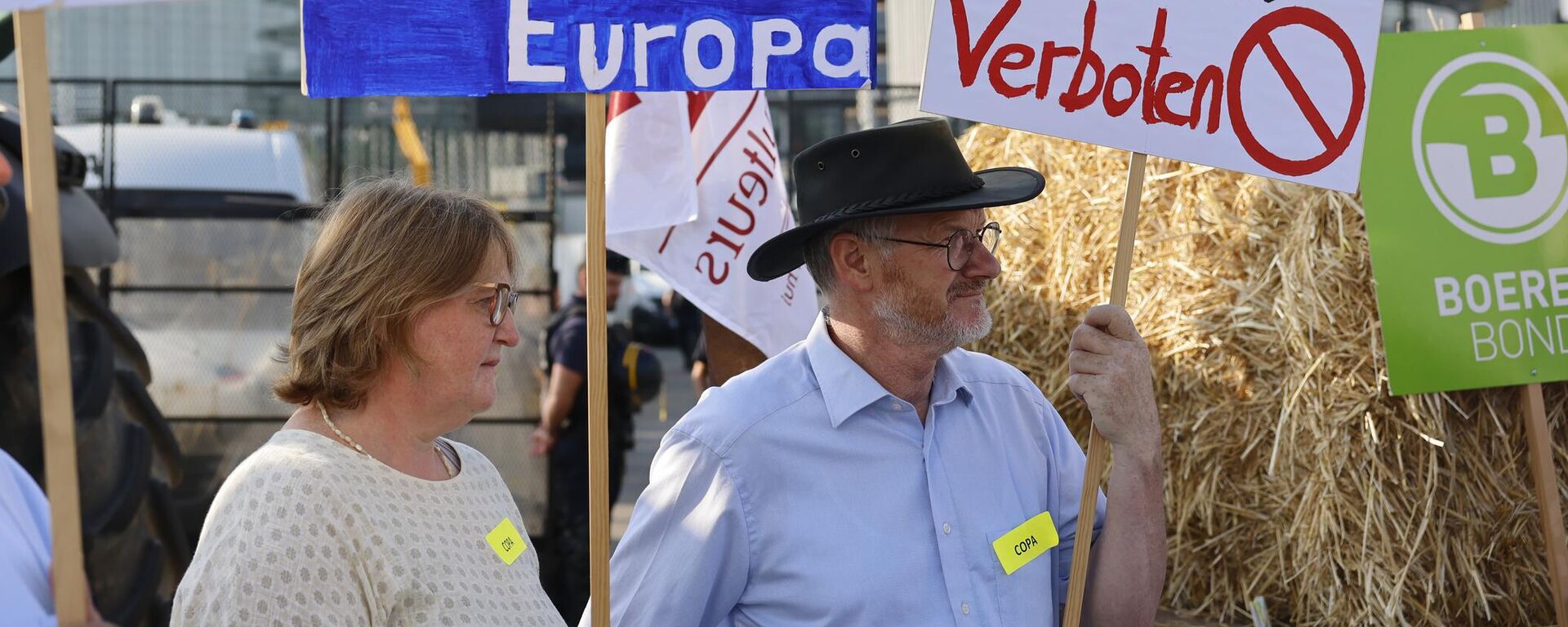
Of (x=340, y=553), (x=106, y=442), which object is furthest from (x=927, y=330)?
(x=106, y=442)

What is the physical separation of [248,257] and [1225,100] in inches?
223

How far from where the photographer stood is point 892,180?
2.50 meters

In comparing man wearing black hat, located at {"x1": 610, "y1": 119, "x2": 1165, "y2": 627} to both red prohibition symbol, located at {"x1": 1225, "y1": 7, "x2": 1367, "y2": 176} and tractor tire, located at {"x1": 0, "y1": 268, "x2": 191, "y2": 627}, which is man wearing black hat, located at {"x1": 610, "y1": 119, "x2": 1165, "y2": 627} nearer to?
red prohibition symbol, located at {"x1": 1225, "y1": 7, "x2": 1367, "y2": 176}

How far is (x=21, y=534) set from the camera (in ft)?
5.50

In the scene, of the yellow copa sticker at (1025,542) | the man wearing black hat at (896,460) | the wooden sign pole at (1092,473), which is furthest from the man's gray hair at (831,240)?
the yellow copa sticker at (1025,542)

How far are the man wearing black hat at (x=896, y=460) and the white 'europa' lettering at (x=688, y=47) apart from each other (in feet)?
0.91

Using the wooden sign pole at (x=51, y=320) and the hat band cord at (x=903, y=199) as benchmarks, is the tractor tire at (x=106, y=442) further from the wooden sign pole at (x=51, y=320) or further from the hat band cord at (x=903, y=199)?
the wooden sign pole at (x=51, y=320)

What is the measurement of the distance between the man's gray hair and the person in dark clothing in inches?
139

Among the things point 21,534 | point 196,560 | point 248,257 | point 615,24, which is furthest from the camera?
point 248,257

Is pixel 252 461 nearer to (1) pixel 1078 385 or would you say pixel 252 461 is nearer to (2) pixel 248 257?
(1) pixel 1078 385

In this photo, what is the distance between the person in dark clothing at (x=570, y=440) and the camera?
245 inches

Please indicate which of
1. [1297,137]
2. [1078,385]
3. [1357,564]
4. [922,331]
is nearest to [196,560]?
[922,331]

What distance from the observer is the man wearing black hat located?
2297mm

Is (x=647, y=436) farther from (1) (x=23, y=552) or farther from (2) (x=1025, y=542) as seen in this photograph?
(1) (x=23, y=552)
